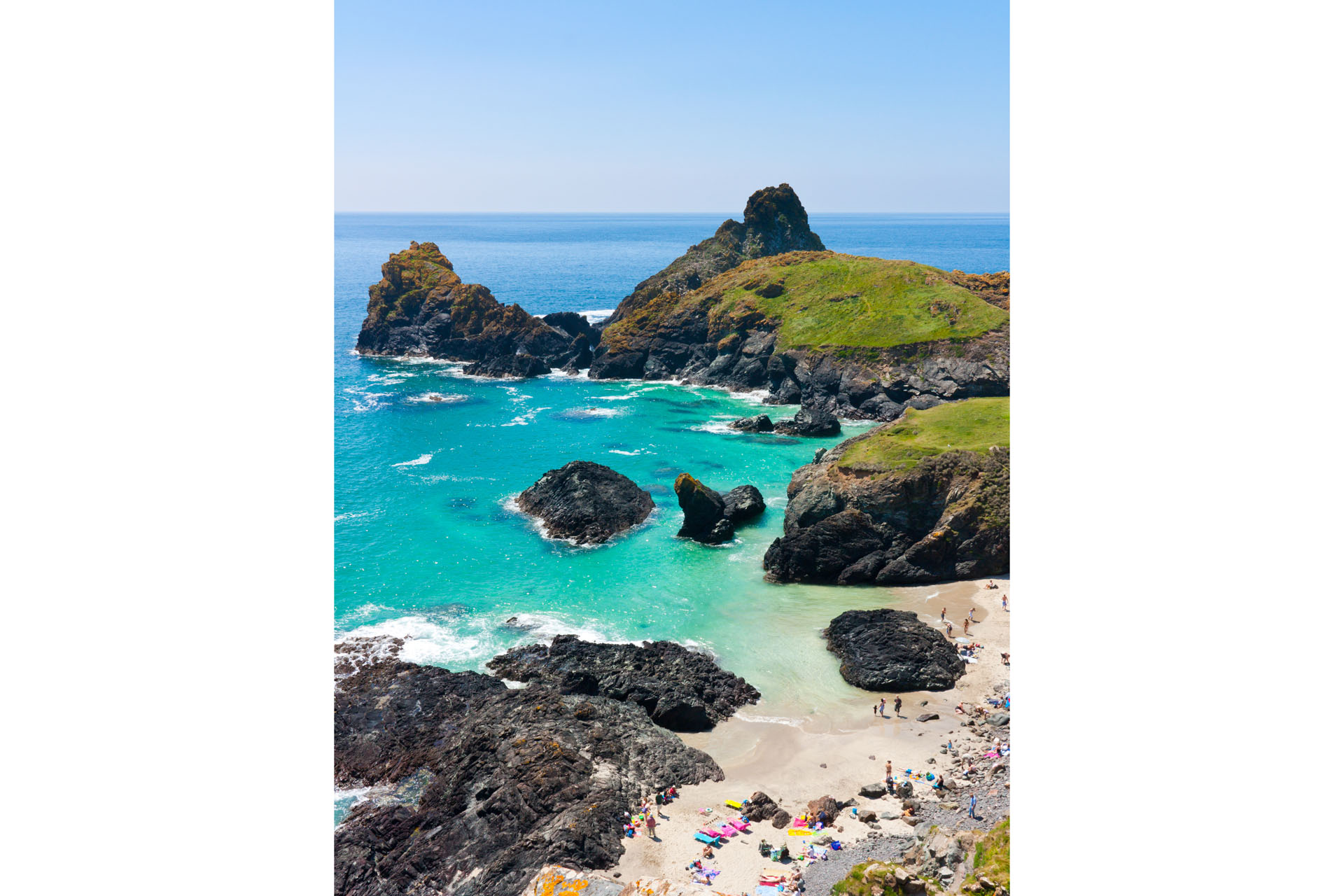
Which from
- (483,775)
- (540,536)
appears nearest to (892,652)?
(483,775)

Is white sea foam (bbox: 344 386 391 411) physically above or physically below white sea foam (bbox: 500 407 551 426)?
above

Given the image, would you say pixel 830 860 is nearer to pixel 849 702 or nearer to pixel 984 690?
pixel 849 702

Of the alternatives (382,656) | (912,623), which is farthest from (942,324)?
(382,656)

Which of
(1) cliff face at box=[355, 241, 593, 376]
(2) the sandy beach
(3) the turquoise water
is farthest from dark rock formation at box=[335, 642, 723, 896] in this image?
(1) cliff face at box=[355, 241, 593, 376]

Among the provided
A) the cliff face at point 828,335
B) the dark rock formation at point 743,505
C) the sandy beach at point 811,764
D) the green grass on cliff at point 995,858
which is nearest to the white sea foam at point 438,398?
the cliff face at point 828,335

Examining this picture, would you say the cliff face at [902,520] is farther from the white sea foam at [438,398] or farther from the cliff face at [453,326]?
the cliff face at [453,326]

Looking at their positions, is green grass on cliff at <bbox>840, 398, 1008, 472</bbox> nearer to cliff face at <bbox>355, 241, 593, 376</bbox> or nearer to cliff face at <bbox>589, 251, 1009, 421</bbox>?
cliff face at <bbox>589, 251, 1009, 421</bbox>
